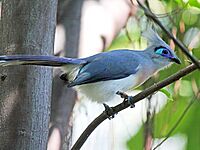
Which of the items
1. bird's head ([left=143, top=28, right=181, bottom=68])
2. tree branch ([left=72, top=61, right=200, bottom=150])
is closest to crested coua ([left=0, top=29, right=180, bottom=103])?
bird's head ([left=143, top=28, right=181, bottom=68])

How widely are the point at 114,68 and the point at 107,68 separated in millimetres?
26

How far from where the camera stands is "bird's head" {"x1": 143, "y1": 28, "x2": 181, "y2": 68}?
1.37m

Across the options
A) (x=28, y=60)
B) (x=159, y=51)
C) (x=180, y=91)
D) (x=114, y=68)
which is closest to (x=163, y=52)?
(x=159, y=51)

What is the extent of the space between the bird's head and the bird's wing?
0.20ft

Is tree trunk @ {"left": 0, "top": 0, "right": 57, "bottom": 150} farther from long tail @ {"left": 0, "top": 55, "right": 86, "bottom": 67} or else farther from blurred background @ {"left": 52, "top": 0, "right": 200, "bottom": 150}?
blurred background @ {"left": 52, "top": 0, "right": 200, "bottom": 150}

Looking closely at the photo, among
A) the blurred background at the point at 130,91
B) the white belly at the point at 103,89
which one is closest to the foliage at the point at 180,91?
the blurred background at the point at 130,91

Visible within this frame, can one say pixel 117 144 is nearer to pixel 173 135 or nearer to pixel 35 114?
pixel 173 135

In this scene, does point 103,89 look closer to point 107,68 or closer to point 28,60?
point 107,68

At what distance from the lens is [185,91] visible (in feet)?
5.92

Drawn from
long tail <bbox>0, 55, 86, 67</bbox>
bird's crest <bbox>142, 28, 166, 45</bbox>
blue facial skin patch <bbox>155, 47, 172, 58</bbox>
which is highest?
bird's crest <bbox>142, 28, 166, 45</bbox>

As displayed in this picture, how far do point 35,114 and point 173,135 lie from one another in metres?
0.80

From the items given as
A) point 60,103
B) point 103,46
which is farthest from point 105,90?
point 103,46

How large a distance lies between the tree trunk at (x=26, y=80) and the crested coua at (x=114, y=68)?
0.26 ft

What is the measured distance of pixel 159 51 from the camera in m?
1.44
